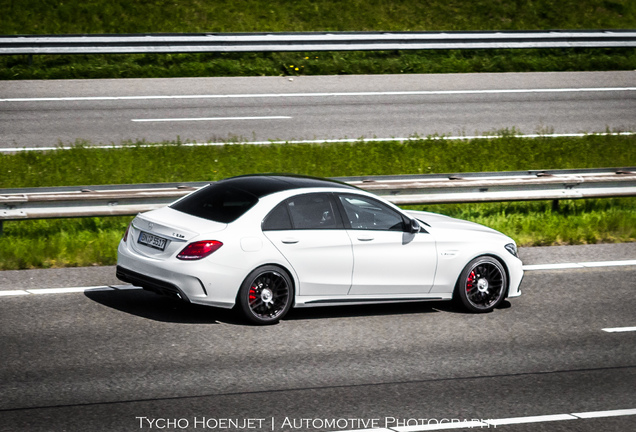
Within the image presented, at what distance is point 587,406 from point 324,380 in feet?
6.70

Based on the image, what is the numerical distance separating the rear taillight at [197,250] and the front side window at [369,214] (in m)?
1.54

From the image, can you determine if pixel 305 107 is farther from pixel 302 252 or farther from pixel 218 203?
pixel 302 252

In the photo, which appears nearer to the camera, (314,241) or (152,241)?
(152,241)

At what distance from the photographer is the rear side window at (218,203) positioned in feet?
27.9

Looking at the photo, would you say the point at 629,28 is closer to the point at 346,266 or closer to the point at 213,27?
the point at 213,27

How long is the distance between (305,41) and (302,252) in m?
13.7

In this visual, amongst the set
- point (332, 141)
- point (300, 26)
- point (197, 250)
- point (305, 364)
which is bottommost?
point (305, 364)

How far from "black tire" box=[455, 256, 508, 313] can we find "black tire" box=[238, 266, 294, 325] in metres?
1.98

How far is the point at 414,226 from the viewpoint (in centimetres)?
916

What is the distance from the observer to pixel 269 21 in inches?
926

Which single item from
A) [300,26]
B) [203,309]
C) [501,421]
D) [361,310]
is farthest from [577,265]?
[300,26]


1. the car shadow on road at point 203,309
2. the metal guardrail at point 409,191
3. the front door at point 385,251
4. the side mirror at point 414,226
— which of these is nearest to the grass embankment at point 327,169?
the metal guardrail at point 409,191

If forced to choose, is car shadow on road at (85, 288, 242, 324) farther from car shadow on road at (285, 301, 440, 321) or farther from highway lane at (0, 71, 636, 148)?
highway lane at (0, 71, 636, 148)

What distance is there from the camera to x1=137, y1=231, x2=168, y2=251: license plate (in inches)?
Answer: 325
